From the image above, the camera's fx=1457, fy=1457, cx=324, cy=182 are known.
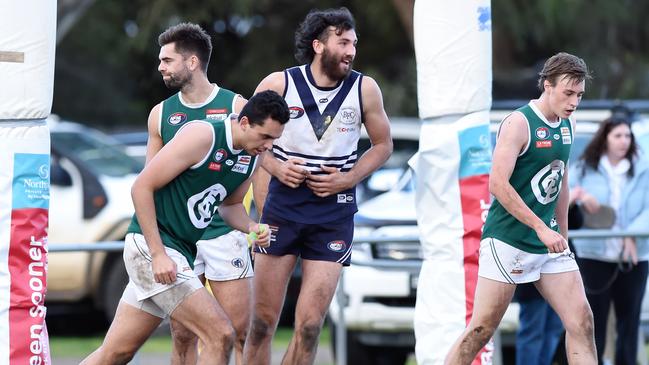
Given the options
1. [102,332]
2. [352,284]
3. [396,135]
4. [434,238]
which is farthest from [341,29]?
[102,332]

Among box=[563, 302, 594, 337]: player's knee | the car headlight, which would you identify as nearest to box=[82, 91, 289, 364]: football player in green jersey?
box=[563, 302, 594, 337]: player's knee

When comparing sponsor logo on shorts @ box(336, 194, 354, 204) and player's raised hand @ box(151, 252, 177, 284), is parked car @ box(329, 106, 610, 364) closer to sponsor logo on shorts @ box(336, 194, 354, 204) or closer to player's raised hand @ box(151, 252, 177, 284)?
sponsor logo on shorts @ box(336, 194, 354, 204)

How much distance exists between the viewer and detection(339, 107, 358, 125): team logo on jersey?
8.51 m

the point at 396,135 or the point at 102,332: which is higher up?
the point at 396,135

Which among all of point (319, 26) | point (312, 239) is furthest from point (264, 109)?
point (312, 239)

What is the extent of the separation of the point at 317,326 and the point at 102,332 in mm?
7794

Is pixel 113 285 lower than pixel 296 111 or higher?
lower

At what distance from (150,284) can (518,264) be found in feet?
6.94

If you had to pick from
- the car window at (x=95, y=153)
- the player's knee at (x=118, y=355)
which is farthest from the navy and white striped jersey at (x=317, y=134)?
the car window at (x=95, y=153)

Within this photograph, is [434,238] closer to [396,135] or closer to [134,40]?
[396,135]

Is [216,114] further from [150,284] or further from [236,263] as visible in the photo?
[150,284]

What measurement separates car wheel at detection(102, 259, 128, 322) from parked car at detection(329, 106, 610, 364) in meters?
2.91

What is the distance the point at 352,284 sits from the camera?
37.8ft

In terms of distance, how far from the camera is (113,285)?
14.2 m
